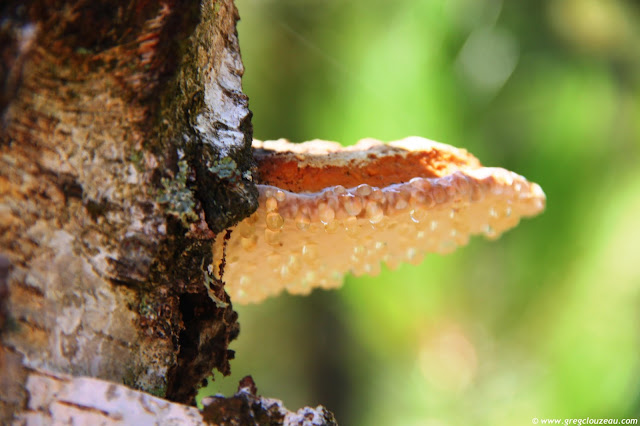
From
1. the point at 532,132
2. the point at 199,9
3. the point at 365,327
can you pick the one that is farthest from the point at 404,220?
the point at 365,327

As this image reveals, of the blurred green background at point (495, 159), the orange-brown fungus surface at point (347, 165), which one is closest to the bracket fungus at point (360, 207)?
the orange-brown fungus surface at point (347, 165)

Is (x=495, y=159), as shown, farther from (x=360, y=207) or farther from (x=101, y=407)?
(x=101, y=407)

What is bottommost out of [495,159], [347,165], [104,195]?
[104,195]

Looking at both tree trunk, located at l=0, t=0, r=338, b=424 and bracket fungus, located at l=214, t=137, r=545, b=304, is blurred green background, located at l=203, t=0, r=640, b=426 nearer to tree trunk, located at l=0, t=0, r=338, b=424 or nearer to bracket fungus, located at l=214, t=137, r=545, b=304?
bracket fungus, located at l=214, t=137, r=545, b=304

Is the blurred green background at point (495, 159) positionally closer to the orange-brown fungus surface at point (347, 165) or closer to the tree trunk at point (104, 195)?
the orange-brown fungus surface at point (347, 165)

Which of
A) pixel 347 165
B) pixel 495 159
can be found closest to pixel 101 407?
pixel 347 165

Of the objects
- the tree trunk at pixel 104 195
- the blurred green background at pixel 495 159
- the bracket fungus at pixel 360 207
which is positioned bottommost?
the tree trunk at pixel 104 195

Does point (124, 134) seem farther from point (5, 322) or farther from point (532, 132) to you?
point (532, 132)
